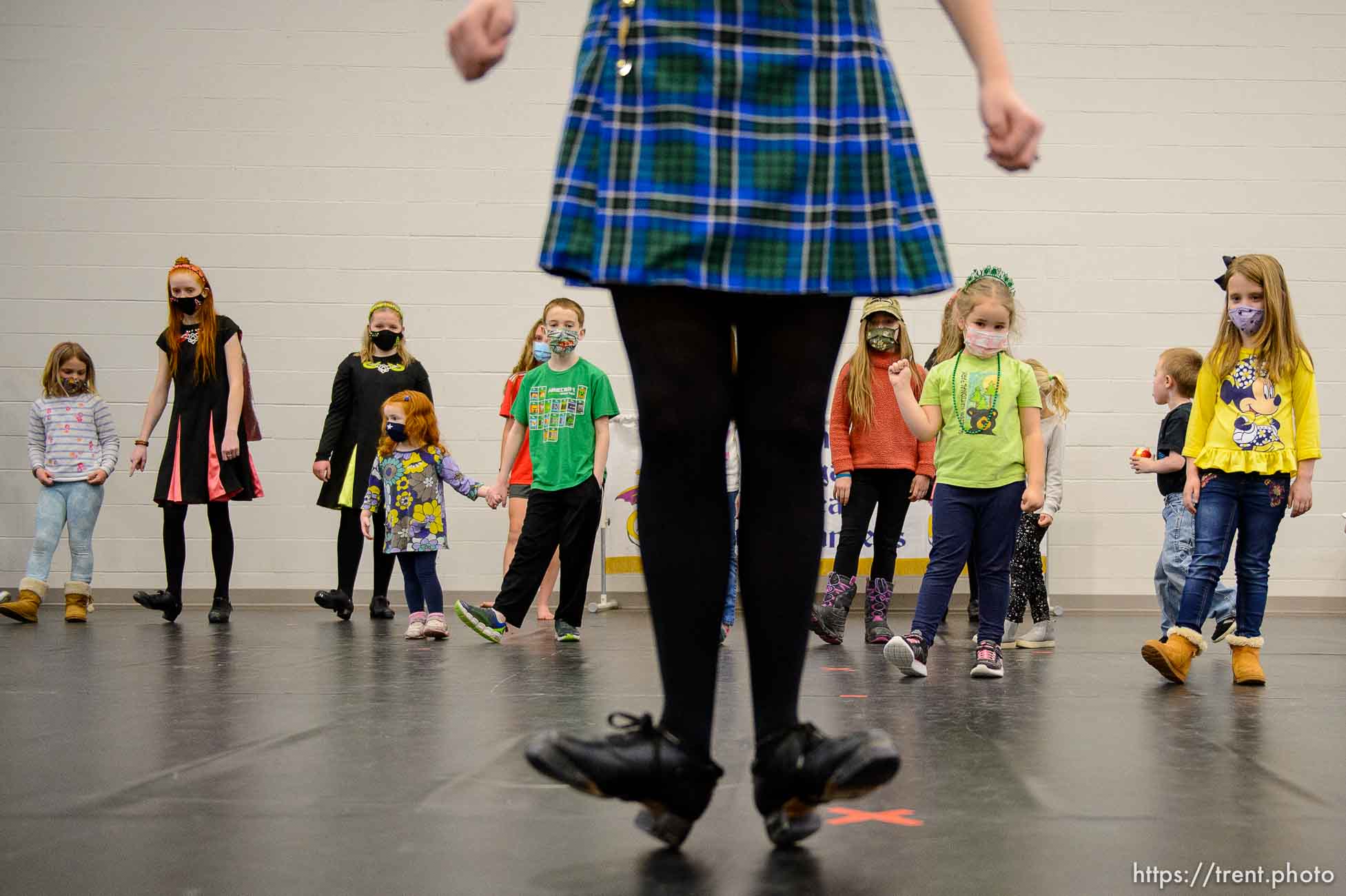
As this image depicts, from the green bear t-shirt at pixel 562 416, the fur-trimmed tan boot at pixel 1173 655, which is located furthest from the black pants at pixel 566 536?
the fur-trimmed tan boot at pixel 1173 655

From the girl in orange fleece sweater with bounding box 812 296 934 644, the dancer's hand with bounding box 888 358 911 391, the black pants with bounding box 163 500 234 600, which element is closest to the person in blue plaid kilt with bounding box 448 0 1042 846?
the dancer's hand with bounding box 888 358 911 391

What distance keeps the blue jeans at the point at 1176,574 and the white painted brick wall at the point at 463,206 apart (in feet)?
7.82

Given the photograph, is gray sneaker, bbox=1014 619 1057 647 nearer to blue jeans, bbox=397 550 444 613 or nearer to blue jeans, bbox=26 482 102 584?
blue jeans, bbox=397 550 444 613

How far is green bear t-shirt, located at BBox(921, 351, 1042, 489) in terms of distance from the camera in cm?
394

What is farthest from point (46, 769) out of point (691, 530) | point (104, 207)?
point (104, 207)

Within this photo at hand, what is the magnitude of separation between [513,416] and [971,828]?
13.1ft

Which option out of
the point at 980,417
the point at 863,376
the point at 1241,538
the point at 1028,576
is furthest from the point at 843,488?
the point at 1241,538

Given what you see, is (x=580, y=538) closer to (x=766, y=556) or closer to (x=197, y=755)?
(x=197, y=755)

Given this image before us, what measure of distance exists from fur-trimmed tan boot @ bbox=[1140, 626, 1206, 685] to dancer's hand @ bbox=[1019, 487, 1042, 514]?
0.54 metres

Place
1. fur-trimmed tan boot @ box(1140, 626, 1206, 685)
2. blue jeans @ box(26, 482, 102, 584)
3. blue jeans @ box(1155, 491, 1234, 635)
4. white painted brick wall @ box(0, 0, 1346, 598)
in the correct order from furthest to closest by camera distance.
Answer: white painted brick wall @ box(0, 0, 1346, 598)
blue jeans @ box(26, 482, 102, 584)
blue jeans @ box(1155, 491, 1234, 635)
fur-trimmed tan boot @ box(1140, 626, 1206, 685)

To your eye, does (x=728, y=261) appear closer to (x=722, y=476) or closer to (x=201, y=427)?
(x=722, y=476)

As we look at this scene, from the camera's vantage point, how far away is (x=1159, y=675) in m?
3.81

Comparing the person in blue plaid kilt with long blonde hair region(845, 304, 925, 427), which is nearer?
the person in blue plaid kilt

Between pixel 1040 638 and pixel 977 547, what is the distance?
1.33 meters
